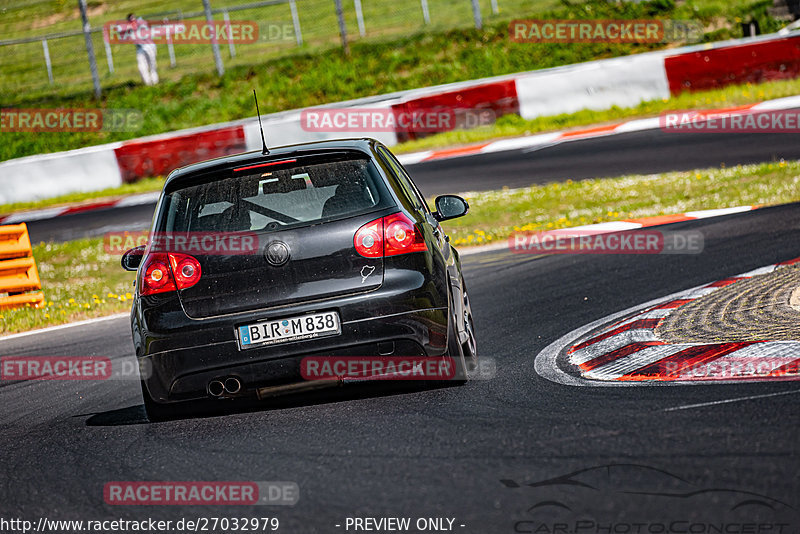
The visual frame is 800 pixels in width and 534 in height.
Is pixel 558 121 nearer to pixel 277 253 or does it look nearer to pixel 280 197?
pixel 280 197

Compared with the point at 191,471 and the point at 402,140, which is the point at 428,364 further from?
the point at 402,140

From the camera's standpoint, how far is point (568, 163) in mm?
17391

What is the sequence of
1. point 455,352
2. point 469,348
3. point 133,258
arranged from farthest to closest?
point 133,258, point 469,348, point 455,352

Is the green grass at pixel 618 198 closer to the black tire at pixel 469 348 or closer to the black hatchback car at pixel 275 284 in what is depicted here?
the black tire at pixel 469 348

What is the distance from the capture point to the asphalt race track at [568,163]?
15797 millimetres

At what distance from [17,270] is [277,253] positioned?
797 cm

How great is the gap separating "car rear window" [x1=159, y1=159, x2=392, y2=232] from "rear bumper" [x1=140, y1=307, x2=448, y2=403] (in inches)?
23.9

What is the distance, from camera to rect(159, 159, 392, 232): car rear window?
5746 millimetres

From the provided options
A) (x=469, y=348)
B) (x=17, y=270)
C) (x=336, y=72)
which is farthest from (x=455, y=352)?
(x=336, y=72)

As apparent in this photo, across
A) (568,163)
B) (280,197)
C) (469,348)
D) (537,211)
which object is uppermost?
(280,197)

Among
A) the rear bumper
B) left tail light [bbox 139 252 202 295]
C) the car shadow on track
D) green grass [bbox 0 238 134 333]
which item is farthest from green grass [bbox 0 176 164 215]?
the rear bumper

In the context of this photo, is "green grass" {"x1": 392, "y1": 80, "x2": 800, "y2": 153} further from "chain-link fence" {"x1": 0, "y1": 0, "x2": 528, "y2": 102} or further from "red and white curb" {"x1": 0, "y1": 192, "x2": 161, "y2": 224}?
"chain-link fence" {"x1": 0, "y1": 0, "x2": 528, "y2": 102}

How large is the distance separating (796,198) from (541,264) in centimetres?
362

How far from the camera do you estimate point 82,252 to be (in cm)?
1575
